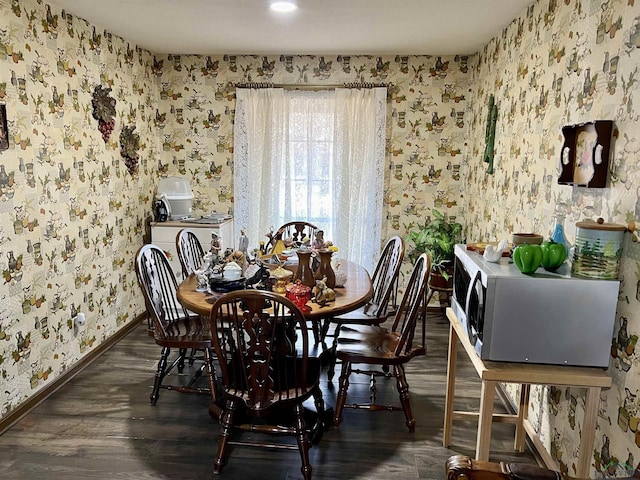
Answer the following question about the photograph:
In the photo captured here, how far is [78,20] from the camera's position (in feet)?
11.0

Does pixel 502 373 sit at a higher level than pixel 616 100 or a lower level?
lower

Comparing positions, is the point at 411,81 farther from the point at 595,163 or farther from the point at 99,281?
the point at 99,281

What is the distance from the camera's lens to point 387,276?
3410 millimetres

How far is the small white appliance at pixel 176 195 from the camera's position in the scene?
4570 mm

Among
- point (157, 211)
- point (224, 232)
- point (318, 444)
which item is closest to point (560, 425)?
point (318, 444)

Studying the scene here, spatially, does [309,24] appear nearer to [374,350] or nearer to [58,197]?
[58,197]

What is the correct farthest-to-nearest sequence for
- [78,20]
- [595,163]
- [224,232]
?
[224,232], [78,20], [595,163]

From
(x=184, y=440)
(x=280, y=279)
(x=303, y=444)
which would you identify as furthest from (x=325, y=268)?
(x=184, y=440)

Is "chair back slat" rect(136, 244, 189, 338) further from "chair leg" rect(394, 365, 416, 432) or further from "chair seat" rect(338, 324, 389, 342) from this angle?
"chair leg" rect(394, 365, 416, 432)

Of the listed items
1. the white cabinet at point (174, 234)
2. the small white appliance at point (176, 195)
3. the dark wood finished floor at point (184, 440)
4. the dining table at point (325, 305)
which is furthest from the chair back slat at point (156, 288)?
the small white appliance at point (176, 195)

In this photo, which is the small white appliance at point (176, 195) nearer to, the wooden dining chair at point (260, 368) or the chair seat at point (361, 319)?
the chair seat at point (361, 319)

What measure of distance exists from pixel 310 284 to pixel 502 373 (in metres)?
1.21

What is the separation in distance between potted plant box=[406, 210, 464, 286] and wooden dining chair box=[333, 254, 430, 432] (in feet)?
4.67

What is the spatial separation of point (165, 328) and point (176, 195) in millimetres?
1929
